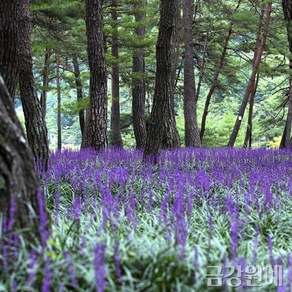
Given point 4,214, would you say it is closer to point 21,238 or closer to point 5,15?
point 21,238

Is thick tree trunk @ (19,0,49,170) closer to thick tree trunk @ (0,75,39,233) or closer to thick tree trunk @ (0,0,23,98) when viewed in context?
thick tree trunk @ (0,0,23,98)

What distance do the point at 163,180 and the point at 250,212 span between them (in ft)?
6.16

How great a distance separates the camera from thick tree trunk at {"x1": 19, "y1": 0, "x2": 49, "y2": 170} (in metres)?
7.71

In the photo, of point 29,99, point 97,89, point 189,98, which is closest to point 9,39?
point 29,99

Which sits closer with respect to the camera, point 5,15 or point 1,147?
point 1,147

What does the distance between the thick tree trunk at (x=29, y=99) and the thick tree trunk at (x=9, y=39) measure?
651mm

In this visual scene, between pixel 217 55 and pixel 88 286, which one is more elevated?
pixel 217 55

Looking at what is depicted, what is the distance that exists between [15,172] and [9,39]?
4879 millimetres

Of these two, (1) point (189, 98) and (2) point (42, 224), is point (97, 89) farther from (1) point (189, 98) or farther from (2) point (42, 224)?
(2) point (42, 224)

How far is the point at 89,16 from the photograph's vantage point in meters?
11.4

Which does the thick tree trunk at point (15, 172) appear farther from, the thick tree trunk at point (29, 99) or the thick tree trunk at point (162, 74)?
the thick tree trunk at point (162, 74)

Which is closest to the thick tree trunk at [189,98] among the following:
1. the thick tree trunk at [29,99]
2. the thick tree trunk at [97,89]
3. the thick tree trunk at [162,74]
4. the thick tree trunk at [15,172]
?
the thick tree trunk at [97,89]

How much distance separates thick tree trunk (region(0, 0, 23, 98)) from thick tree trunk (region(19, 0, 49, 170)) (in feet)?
2.14

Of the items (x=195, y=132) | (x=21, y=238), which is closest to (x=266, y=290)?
(x=21, y=238)
